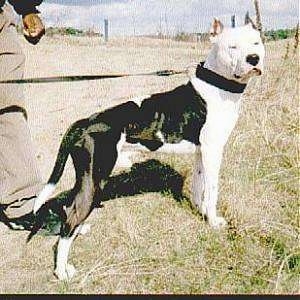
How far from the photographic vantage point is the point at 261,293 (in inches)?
102

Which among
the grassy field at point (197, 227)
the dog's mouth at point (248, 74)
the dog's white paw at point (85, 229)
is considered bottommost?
the dog's white paw at point (85, 229)

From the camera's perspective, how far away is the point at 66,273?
2965mm

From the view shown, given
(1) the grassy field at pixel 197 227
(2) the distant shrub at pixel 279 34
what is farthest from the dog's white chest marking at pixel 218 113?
(2) the distant shrub at pixel 279 34

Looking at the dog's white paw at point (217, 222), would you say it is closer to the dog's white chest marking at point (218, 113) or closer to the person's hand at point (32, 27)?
the dog's white chest marking at point (218, 113)

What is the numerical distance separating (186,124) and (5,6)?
3.92ft

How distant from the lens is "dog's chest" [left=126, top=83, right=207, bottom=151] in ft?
10.4

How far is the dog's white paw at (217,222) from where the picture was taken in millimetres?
3158

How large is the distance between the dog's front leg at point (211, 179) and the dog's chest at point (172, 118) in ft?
0.31

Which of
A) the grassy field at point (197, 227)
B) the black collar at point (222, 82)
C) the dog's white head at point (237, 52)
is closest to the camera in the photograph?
the grassy field at point (197, 227)

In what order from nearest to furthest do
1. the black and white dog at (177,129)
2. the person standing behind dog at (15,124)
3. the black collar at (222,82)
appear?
1. the black and white dog at (177,129)
2. the black collar at (222,82)
3. the person standing behind dog at (15,124)

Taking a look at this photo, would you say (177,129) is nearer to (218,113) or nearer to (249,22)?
(218,113)

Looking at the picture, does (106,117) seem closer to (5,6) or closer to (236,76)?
(236,76)

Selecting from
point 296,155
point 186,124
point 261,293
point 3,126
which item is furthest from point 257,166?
point 3,126

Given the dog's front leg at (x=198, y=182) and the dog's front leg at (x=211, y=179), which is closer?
the dog's front leg at (x=211, y=179)
